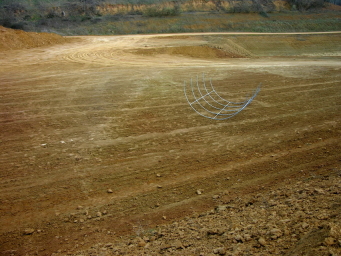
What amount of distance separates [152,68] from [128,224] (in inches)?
501

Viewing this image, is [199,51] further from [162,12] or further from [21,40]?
[162,12]

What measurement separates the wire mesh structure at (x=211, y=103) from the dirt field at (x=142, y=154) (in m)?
0.35

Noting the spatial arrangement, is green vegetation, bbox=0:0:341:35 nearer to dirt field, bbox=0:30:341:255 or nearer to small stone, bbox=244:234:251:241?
dirt field, bbox=0:30:341:255

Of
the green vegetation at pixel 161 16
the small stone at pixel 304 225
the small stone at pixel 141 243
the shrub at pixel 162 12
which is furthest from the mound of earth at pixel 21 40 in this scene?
the small stone at pixel 304 225

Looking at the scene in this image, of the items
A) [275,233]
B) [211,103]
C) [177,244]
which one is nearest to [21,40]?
[211,103]

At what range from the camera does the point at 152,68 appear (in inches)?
671

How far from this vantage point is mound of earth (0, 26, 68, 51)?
74.0ft

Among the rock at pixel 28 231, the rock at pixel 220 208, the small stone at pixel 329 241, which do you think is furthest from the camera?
the rock at pixel 220 208

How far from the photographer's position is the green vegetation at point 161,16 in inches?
1414

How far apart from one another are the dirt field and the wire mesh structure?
13.7 inches

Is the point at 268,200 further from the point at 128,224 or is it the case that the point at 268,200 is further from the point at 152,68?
the point at 152,68

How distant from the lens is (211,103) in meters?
11.7

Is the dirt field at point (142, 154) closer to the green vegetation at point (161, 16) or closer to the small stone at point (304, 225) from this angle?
the small stone at point (304, 225)

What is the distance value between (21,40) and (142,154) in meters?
21.1
